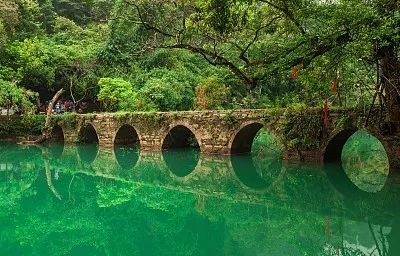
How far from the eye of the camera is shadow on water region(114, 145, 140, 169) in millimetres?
16578

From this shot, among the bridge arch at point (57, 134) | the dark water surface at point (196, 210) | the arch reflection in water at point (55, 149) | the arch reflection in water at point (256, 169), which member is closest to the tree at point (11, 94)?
the arch reflection in water at point (55, 149)

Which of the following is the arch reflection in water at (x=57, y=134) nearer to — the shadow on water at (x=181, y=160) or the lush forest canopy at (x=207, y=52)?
the lush forest canopy at (x=207, y=52)

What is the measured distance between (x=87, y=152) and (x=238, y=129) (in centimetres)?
779

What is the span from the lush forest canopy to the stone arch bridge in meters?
0.88

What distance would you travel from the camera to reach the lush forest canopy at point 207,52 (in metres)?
9.05

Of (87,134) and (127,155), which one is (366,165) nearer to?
(127,155)

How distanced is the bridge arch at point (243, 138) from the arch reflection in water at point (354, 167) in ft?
8.83

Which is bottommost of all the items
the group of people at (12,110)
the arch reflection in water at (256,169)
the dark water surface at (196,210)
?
the dark water surface at (196,210)

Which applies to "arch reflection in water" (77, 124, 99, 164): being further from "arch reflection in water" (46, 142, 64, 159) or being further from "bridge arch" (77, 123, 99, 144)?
"arch reflection in water" (46, 142, 64, 159)

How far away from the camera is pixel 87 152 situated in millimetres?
20391

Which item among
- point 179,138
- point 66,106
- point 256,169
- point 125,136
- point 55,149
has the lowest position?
point 256,169

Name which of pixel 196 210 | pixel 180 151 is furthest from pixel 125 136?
pixel 196 210

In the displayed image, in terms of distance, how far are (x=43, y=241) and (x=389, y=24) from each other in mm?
7131

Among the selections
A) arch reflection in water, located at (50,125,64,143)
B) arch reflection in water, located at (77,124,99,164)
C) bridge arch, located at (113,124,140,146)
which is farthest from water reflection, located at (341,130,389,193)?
arch reflection in water, located at (50,125,64,143)
